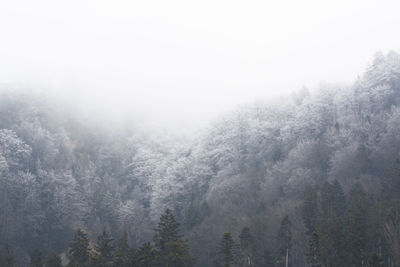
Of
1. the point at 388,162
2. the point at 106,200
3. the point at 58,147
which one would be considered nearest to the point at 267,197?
the point at 388,162

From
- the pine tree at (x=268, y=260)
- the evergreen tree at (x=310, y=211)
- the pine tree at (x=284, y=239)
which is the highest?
the evergreen tree at (x=310, y=211)

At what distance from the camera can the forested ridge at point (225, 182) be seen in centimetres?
4362

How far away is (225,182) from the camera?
79.9 m

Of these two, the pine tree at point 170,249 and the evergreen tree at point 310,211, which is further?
the evergreen tree at point 310,211

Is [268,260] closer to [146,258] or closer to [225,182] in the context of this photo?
[146,258]

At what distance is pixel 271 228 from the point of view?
55.2 m

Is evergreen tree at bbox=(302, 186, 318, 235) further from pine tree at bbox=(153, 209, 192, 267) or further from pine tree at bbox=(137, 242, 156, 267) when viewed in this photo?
pine tree at bbox=(137, 242, 156, 267)

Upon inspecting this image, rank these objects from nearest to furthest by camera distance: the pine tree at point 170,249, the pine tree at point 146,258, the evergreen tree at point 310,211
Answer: the pine tree at point 170,249, the pine tree at point 146,258, the evergreen tree at point 310,211

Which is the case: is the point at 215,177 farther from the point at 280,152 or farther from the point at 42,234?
the point at 42,234

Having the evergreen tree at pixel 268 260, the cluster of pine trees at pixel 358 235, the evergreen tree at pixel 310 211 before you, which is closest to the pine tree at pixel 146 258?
the cluster of pine trees at pixel 358 235

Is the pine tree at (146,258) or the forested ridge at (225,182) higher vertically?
the forested ridge at (225,182)

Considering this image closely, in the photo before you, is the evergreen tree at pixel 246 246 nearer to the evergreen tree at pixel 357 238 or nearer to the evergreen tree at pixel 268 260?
the evergreen tree at pixel 268 260

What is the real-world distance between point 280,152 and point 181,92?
118 m

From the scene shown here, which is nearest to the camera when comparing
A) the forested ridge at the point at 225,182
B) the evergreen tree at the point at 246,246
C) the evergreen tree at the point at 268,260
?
the forested ridge at the point at 225,182
